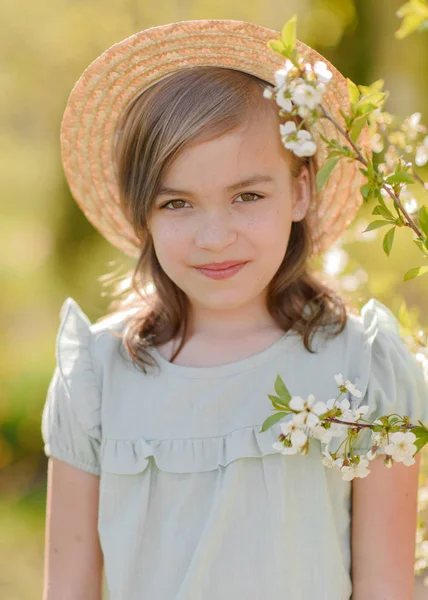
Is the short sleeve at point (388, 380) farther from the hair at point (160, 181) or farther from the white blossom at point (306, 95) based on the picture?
the white blossom at point (306, 95)

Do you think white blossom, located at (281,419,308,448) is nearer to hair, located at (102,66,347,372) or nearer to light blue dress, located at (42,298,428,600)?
light blue dress, located at (42,298,428,600)

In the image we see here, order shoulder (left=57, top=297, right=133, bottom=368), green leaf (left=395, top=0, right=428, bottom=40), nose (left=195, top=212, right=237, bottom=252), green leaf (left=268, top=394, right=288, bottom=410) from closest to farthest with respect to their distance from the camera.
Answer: green leaf (left=268, top=394, right=288, bottom=410) < green leaf (left=395, top=0, right=428, bottom=40) < nose (left=195, top=212, right=237, bottom=252) < shoulder (left=57, top=297, right=133, bottom=368)

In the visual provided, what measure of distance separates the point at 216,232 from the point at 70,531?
729 mm

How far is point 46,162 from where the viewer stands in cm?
603

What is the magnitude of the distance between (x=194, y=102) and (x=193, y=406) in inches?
24.5

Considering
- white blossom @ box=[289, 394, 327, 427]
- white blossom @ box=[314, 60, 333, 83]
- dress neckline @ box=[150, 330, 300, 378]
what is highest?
white blossom @ box=[314, 60, 333, 83]

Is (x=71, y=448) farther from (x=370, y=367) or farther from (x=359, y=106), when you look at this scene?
(x=359, y=106)

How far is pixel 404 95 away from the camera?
552 cm

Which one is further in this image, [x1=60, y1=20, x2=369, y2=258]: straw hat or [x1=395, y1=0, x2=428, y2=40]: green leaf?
[x1=60, y1=20, x2=369, y2=258]: straw hat

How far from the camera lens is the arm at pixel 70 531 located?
176cm

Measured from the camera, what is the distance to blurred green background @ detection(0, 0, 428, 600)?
4.53m

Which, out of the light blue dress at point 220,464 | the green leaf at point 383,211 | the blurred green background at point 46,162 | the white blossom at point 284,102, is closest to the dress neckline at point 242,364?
the light blue dress at point 220,464

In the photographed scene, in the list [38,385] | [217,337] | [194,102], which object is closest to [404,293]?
[217,337]

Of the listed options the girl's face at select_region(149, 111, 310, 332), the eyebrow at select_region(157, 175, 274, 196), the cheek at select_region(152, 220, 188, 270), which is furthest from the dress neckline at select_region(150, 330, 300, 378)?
the eyebrow at select_region(157, 175, 274, 196)
